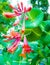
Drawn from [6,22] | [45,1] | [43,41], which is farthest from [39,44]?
[45,1]

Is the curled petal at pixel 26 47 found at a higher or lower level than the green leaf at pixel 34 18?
lower

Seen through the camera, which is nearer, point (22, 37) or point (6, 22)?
point (22, 37)

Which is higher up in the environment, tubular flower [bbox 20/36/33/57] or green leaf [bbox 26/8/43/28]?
green leaf [bbox 26/8/43/28]

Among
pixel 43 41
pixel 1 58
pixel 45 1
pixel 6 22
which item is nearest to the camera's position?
pixel 43 41

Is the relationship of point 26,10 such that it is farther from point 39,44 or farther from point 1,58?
point 1,58

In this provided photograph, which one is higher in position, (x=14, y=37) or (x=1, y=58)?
(x=14, y=37)

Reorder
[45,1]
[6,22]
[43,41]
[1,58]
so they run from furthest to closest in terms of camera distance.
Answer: [45,1] → [6,22] → [1,58] → [43,41]

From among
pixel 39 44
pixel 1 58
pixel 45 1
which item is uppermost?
pixel 39 44

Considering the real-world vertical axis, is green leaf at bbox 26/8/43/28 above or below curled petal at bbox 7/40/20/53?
above

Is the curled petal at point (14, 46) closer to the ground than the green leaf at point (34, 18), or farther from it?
closer to the ground

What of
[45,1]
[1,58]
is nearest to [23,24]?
[1,58]

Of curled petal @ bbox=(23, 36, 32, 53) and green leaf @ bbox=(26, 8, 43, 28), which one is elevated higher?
green leaf @ bbox=(26, 8, 43, 28)
